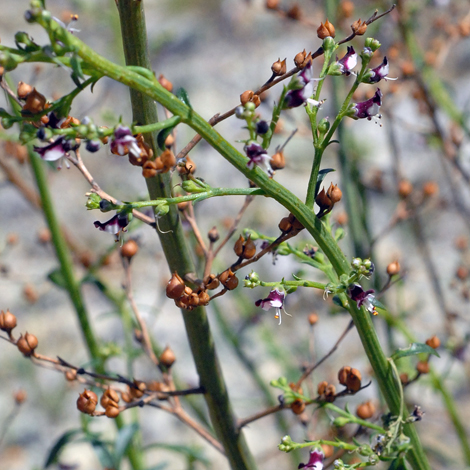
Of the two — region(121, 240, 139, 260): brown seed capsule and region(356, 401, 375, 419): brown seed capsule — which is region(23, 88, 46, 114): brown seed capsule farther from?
region(356, 401, 375, 419): brown seed capsule

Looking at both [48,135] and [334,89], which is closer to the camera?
[48,135]

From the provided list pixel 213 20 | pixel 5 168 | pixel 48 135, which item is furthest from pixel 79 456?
pixel 213 20

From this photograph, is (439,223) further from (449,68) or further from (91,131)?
(91,131)

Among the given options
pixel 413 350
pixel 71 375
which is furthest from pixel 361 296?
pixel 71 375

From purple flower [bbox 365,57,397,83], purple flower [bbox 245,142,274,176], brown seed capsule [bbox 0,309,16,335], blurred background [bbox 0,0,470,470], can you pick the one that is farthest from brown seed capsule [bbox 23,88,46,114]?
blurred background [bbox 0,0,470,470]

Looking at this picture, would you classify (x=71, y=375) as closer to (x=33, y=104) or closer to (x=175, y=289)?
(x=175, y=289)

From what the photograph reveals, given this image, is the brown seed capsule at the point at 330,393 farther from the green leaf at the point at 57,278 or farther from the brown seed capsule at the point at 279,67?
the green leaf at the point at 57,278
